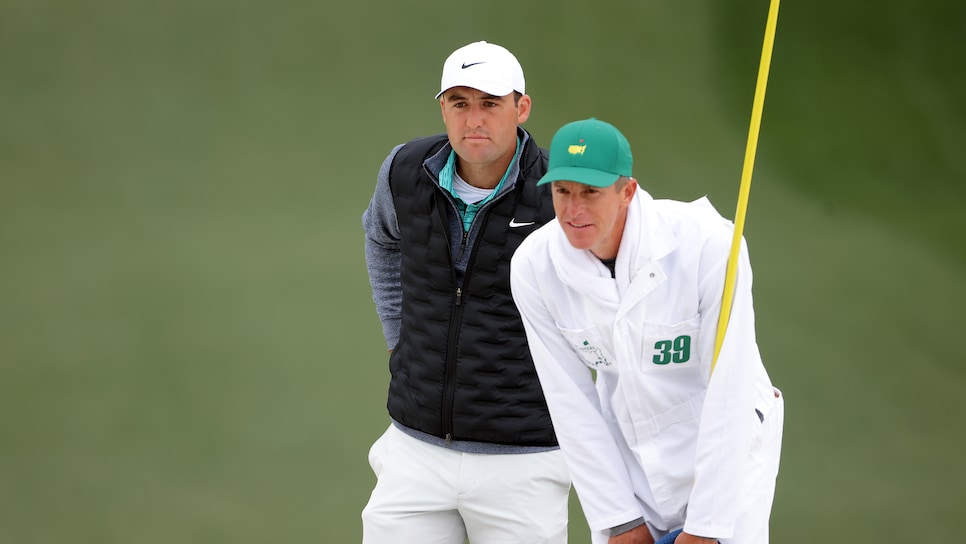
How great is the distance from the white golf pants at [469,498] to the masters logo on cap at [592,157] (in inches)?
29.4

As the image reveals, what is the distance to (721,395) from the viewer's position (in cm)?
186

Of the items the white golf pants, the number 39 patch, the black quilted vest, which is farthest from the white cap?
the white golf pants

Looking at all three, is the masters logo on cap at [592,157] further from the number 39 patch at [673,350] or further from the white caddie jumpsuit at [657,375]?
the number 39 patch at [673,350]

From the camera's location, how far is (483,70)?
225cm

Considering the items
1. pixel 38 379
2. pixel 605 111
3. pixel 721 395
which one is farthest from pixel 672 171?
pixel 721 395

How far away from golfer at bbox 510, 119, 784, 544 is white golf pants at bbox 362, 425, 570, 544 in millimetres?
342

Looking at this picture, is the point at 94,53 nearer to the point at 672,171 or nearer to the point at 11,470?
the point at 11,470

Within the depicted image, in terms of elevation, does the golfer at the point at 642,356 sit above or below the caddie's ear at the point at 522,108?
below

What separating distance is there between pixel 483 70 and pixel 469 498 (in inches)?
32.7

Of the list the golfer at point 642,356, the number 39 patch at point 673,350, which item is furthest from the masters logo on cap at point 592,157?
the number 39 patch at point 673,350

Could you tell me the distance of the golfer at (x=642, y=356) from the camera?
185 cm

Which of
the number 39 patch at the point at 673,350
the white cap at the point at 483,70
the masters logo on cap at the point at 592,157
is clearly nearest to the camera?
the masters logo on cap at the point at 592,157

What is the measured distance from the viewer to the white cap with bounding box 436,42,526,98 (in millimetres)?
2250

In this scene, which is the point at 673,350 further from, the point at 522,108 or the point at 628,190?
the point at 522,108
